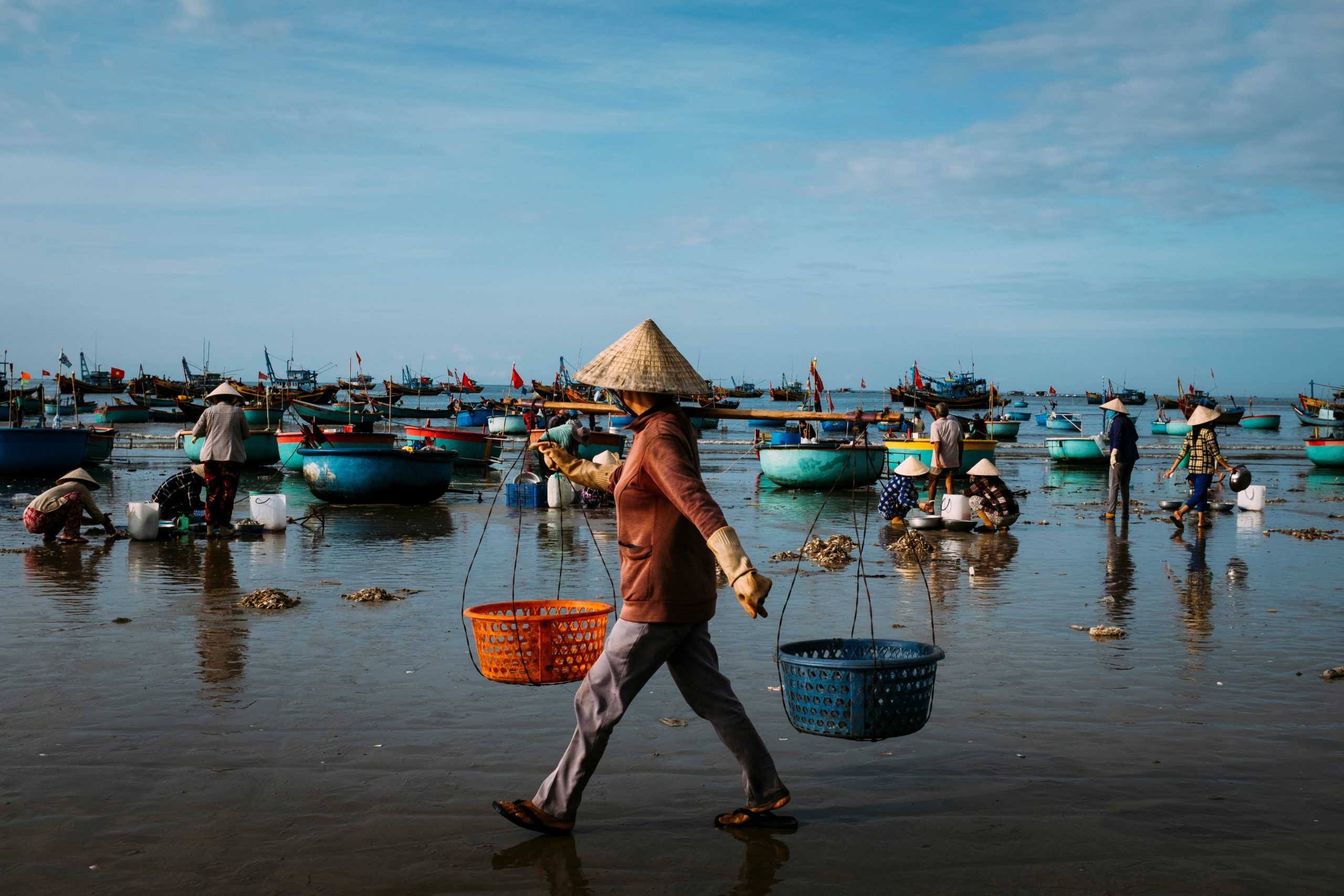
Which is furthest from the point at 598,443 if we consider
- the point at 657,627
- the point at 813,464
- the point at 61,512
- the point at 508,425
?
the point at 508,425

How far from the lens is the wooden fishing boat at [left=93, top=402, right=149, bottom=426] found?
55812 mm

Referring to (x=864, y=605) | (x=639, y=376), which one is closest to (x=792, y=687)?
(x=639, y=376)

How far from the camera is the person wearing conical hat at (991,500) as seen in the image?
48.4 feet

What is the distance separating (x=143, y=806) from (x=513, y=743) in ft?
5.08

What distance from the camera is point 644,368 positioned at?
420 centimetres

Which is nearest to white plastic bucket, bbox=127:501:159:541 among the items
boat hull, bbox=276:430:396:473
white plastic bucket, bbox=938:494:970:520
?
boat hull, bbox=276:430:396:473

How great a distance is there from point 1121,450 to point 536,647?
1280cm

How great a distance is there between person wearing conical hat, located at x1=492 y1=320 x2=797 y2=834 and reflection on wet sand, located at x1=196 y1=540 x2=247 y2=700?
2706mm

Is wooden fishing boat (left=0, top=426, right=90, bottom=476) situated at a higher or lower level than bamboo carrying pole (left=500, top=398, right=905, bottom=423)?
lower

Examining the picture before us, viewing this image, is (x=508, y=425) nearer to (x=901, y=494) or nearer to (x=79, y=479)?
(x=901, y=494)

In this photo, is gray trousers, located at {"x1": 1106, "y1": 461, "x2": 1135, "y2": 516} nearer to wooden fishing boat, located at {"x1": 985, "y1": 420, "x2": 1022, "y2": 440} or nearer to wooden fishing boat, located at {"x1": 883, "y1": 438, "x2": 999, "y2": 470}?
wooden fishing boat, located at {"x1": 883, "y1": 438, "x2": 999, "y2": 470}

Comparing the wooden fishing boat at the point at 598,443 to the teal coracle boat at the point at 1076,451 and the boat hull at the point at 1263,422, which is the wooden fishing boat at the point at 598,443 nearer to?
the teal coracle boat at the point at 1076,451

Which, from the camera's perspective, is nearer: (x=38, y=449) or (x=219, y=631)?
(x=219, y=631)

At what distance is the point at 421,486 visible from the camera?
18250 millimetres
